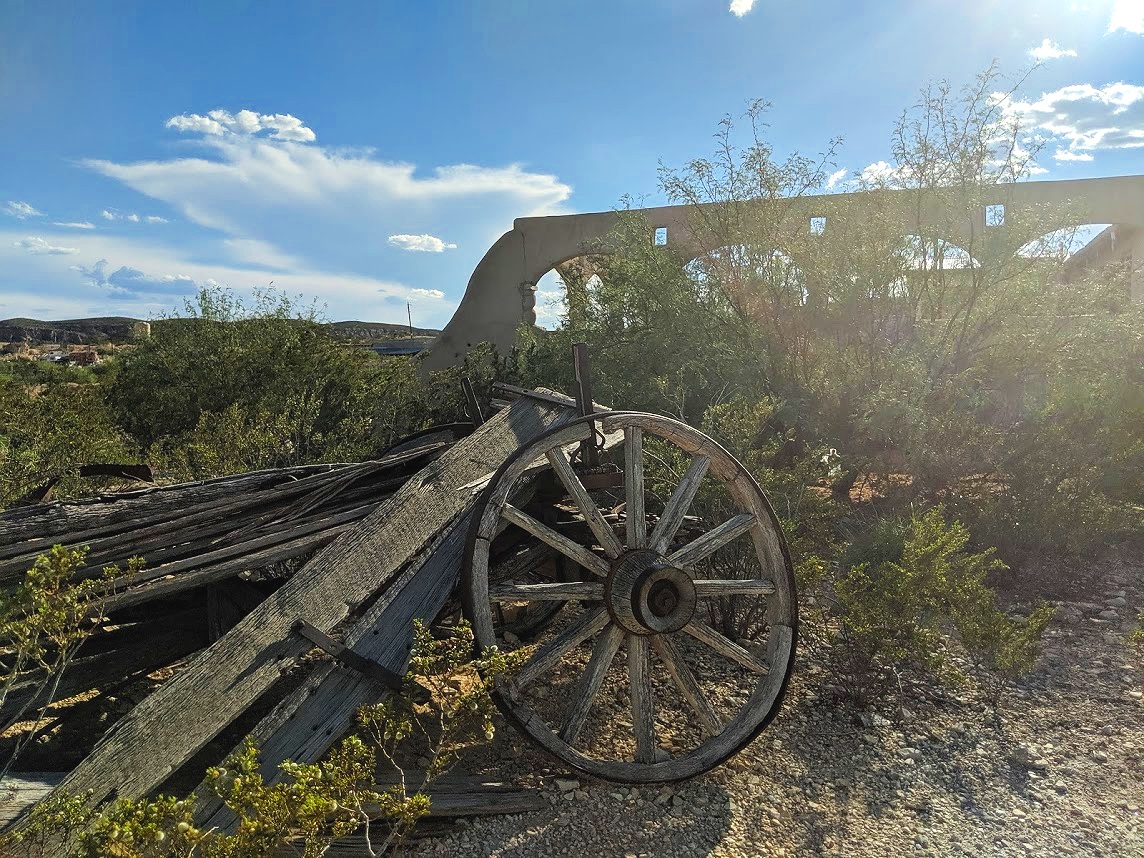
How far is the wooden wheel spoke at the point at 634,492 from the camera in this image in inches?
127

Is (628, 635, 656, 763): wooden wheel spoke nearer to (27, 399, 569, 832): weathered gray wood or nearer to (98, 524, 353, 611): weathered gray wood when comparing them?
(27, 399, 569, 832): weathered gray wood

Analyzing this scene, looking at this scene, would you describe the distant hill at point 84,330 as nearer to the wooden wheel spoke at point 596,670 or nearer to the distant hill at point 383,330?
the distant hill at point 383,330

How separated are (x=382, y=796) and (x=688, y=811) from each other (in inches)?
59.7

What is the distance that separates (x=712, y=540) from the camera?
3.31 metres

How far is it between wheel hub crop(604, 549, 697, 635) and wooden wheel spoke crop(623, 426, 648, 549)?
0.09 metres

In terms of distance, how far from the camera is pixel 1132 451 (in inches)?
233

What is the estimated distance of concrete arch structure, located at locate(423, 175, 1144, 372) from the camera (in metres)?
6.58

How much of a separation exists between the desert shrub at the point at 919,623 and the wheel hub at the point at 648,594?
139 cm

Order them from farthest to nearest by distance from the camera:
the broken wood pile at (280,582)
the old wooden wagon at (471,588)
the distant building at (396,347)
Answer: the distant building at (396,347)
the old wooden wagon at (471,588)
the broken wood pile at (280,582)

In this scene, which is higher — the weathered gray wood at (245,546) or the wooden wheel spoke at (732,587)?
the weathered gray wood at (245,546)

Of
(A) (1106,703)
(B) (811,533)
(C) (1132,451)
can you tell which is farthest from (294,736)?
(C) (1132,451)

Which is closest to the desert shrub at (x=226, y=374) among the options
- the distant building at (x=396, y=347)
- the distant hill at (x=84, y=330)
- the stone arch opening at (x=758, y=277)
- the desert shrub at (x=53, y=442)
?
the desert shrub at (x=53, y=442)

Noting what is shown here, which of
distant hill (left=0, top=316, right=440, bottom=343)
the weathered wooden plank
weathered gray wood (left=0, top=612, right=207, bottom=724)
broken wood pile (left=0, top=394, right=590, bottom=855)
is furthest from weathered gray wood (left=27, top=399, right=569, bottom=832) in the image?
distant hill (left=0, top=316, right=440, bottom=343)

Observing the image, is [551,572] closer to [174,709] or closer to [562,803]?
[562,803]
